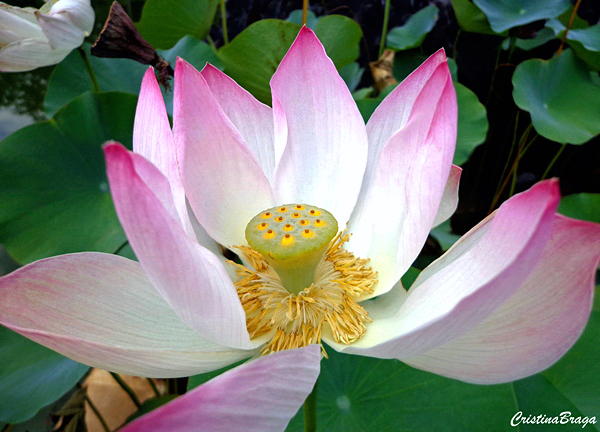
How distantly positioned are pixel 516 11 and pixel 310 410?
137 centimetres

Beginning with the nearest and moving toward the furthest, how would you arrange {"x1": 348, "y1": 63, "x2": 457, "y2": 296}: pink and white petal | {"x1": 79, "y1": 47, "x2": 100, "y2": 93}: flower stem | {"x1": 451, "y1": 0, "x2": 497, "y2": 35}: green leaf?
{"x1": 348, "y1": 63, "x2": 457, "y2": 296}: pink and white petal
{"x1": 79, "y1": 47, "x2": 100, "y2": 93}: flower stem
{"x1": 451, "y1": 0, "x2": 497, "y2": 35}: green leaf

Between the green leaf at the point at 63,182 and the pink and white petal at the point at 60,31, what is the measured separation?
101mm

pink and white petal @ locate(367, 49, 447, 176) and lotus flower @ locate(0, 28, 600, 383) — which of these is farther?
pink and white petal @ locate(367, 49, 447, 176)

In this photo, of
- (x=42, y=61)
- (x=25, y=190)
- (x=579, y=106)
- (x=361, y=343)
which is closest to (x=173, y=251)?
(x=361, y=343)

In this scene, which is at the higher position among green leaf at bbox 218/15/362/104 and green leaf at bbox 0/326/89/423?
green leaf at bbox 218/15/362/104

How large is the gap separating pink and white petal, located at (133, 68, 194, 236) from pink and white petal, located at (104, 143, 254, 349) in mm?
70

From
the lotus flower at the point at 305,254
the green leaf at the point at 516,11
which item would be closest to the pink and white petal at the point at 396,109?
the lotus flower at the point at 305,254

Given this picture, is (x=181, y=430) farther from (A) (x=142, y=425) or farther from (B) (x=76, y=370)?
(B) (x=76, y=370)

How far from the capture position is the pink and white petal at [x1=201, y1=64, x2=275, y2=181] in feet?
1.94

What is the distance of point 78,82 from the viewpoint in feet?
3.39

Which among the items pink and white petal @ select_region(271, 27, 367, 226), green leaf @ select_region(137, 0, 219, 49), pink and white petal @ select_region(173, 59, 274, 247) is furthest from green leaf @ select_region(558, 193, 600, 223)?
green leaf @ select_region(137, 0, 219, 49)

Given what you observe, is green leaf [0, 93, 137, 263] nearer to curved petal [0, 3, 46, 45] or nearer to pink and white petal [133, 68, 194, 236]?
curved petal [0, 3, 46, 45]

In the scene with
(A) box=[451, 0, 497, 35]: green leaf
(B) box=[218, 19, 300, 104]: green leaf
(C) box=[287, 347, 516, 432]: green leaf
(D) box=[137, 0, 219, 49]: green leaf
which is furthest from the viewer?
(A) box=[451, 0, 497, 35]: green leaf

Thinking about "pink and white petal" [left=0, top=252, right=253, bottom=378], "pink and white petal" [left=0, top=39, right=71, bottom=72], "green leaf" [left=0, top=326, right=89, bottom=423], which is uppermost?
"pink and white petal" [left=0, top=39, right=71, bottom=72]
